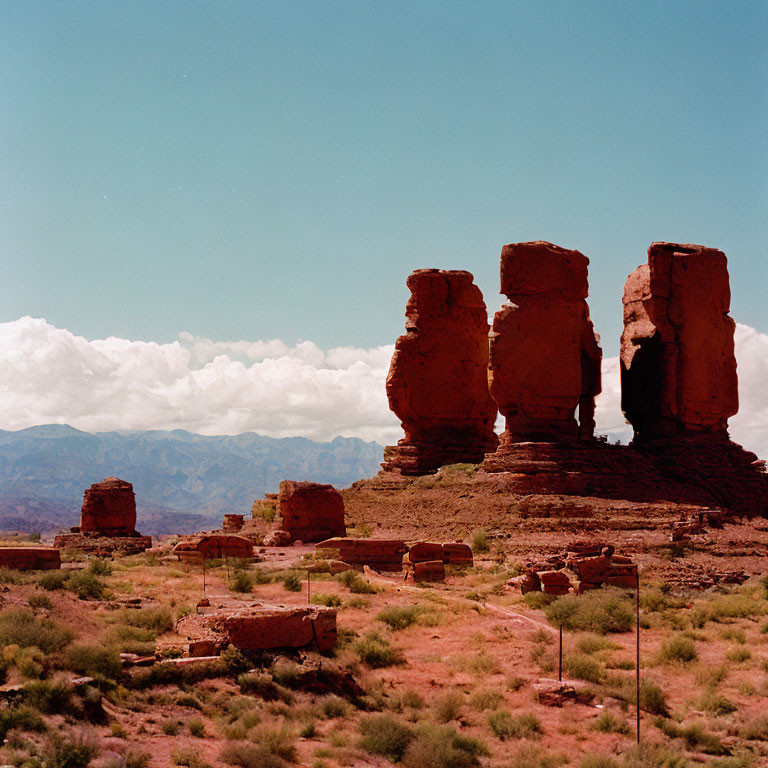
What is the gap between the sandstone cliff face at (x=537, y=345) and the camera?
3256 centimetres

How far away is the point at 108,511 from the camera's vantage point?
31.1 meters

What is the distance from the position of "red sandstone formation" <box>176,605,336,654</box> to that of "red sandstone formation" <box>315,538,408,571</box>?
979cm

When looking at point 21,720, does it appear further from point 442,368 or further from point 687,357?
point 442,368

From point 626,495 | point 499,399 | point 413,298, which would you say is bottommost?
point 626,495

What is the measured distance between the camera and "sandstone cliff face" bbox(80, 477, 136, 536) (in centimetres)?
3097

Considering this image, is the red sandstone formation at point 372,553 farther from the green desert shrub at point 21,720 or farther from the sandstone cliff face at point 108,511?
the green desert shrub at point 21,720

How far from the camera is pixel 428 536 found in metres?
28.6

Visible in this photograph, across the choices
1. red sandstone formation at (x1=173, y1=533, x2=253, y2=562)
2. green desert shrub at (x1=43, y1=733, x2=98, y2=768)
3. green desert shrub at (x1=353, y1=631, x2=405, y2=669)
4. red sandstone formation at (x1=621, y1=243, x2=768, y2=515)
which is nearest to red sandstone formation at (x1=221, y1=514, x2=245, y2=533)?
red sandstone formation at (x1=173, y1=533, x2=253, y2=562)

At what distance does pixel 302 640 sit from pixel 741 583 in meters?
11.9

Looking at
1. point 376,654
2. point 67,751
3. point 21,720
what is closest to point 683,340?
point 376,654

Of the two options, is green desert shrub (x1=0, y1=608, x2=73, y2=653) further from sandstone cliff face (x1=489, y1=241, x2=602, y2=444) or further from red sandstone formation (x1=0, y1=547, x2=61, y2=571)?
sandstone cliff face (x1=489, y1=241, x2=602, y2=444)

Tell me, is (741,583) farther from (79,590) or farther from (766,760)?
(79,590)

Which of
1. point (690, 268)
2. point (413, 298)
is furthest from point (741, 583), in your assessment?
→ point (413, 298)

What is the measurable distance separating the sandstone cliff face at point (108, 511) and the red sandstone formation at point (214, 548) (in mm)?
6410
